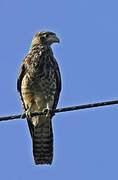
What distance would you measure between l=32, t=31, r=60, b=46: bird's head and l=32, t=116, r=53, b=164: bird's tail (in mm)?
1462

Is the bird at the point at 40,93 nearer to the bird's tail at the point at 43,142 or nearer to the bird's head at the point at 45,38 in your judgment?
the bird's tail at the point at 43,142

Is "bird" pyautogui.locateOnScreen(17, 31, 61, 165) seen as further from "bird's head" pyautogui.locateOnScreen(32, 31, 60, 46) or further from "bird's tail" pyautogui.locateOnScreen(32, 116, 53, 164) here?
"bird's head" pyautogui.locateOnScreen(32, 31, 60, 46)

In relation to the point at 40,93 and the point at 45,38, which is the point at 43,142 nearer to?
the point at 40,93

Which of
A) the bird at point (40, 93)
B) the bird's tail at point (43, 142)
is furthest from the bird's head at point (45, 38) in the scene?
the bird's tail at point (43, 142)

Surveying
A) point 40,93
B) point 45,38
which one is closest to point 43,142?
point 40,93

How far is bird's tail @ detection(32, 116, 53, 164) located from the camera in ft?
28.8

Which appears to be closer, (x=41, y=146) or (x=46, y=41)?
(x=41, y=146)

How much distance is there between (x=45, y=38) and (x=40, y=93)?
1326mm

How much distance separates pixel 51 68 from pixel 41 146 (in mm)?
1340

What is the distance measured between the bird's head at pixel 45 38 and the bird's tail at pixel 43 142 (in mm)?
1462

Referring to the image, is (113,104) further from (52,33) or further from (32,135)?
(52,33)

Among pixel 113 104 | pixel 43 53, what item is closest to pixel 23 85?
pixel 43 53

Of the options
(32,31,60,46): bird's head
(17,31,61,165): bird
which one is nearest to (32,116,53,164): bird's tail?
(17,31,61,165): bird

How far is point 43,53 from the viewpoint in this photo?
29.9ft
